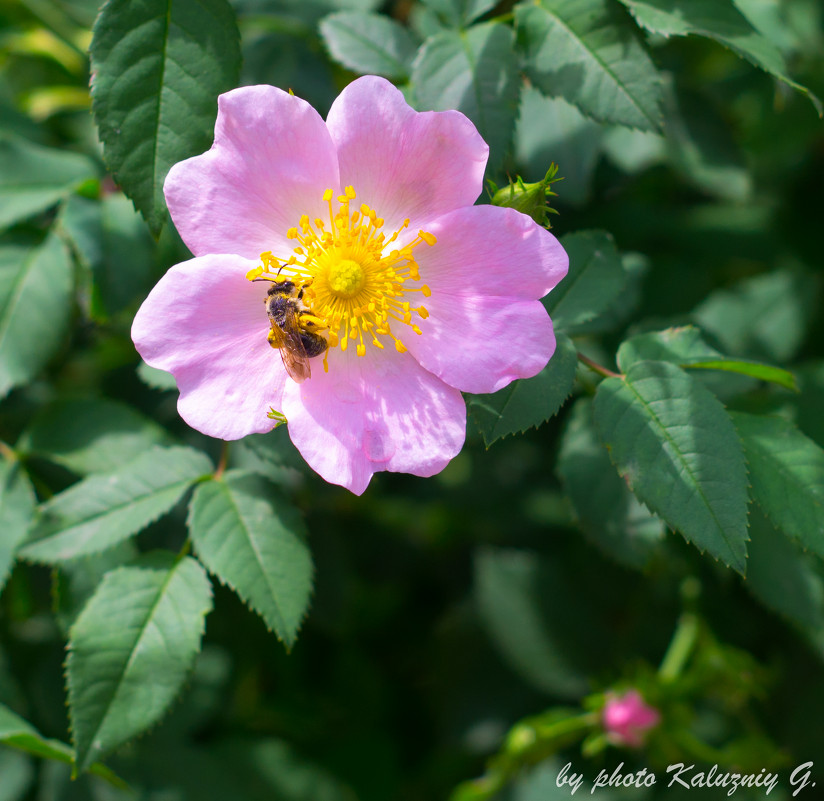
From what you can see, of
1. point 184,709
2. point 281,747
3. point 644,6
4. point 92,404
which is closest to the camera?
point 644,6

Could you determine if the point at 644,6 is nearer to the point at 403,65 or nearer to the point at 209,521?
the point at 403,65

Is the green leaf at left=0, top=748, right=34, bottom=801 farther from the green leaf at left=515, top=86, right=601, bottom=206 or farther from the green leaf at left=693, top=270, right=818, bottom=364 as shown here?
the green leaf at left=693, top=270, right=818, bottom=364

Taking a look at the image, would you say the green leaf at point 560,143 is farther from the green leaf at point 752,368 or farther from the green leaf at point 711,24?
the green leaf at point 752,368

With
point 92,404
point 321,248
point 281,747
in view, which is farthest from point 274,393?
point 281,747

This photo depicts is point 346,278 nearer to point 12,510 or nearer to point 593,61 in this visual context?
point 593,61

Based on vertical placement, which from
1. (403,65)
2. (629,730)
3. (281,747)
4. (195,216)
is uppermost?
(403,65)

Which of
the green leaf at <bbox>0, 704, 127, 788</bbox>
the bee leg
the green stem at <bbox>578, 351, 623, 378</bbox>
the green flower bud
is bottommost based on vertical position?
the green leaf at <bbox>0, 704, 127, 788</bbox>

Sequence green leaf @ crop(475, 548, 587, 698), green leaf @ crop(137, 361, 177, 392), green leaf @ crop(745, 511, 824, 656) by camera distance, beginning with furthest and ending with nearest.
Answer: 1. green leaf @ crop(475, 548, 587, 698)
2. green leaf @ crop(745, 511, 824, 656)
3. green leaf @ crop(137, 361, 177, 392)

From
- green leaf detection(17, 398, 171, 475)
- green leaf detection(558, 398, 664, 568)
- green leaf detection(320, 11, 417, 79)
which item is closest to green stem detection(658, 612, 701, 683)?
green leaf detection(558, 398, 664, 568)
